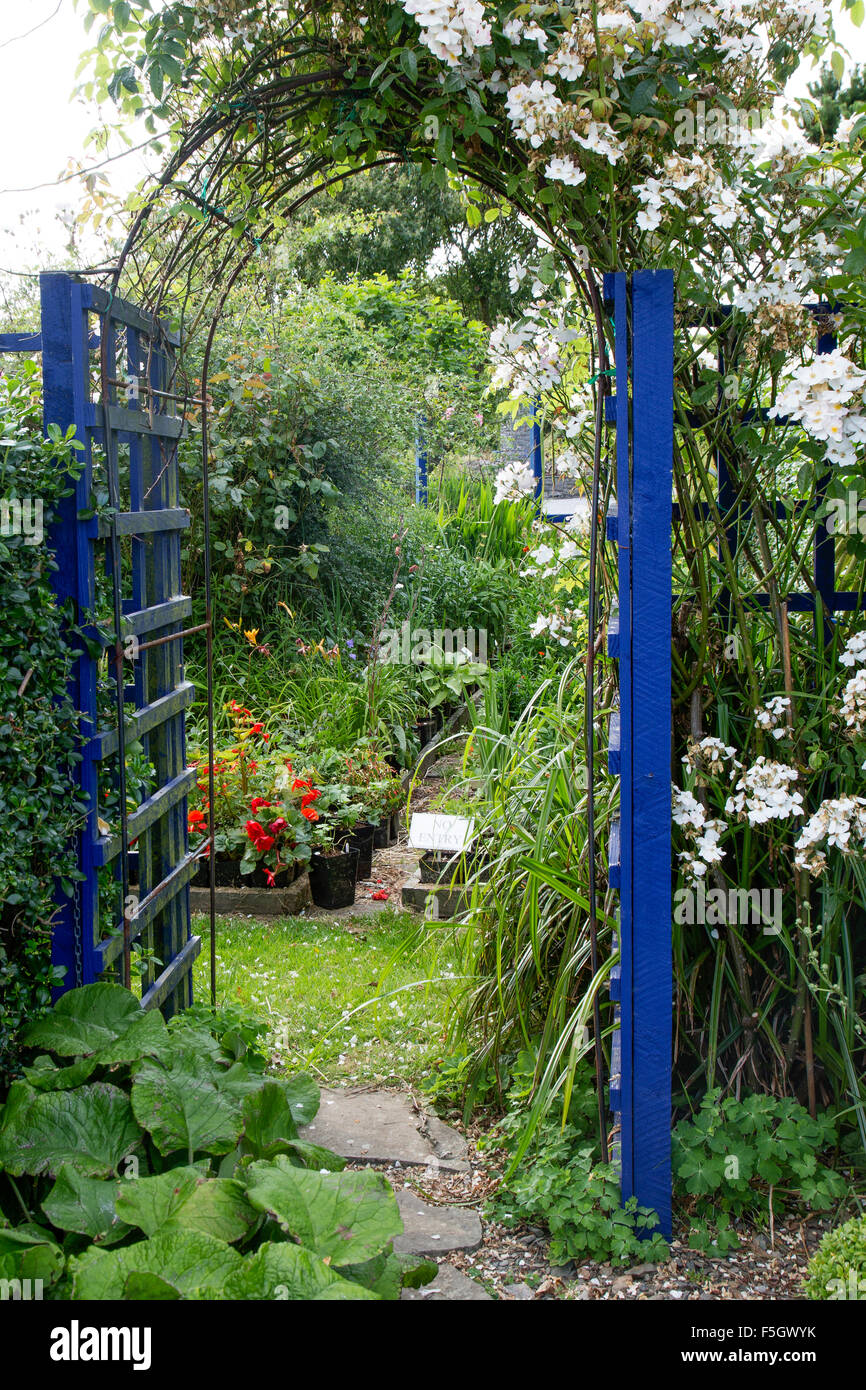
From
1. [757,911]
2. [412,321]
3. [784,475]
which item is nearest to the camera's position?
[757,911]

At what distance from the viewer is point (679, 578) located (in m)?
2.85

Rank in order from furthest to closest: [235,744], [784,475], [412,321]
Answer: [412,321] → [235,744] → [784,475]

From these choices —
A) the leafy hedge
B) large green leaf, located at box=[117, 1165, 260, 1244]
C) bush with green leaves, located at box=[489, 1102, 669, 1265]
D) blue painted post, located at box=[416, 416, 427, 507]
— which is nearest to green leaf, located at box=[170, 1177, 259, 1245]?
large green leaf, located at box=[117, 1165, 260, 1244]

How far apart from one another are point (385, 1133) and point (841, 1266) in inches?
51.2

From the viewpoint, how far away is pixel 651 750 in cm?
241

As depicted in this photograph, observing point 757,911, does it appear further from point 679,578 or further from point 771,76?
point 771,76

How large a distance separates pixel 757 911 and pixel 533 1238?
92cm

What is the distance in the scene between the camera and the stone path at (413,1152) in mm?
2373

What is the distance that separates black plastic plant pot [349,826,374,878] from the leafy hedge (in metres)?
2.78

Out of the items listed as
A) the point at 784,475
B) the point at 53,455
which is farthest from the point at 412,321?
the point at 53,455

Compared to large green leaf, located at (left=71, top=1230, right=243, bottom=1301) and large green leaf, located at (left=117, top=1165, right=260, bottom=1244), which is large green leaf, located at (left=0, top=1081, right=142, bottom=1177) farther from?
large green leaf, located at (left=71, top=1230, right=243, bottom=1301)

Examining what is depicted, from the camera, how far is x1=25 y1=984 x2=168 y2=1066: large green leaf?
7.18 ft

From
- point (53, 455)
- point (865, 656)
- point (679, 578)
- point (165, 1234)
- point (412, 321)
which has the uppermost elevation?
point (412, 321)

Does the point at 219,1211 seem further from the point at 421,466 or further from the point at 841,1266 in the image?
the point at 421,466
